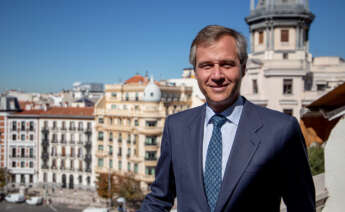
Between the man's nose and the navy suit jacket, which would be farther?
the man's nose

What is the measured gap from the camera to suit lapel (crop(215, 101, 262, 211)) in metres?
3.12

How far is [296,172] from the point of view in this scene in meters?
3.11

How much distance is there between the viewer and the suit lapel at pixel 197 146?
334 cm

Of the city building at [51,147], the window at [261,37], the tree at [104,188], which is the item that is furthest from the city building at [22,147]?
the window at [261,37]

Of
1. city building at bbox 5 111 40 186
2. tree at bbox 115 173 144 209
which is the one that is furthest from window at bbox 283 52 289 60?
city building at bbox 5 111 40 186

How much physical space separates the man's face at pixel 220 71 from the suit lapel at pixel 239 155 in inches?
12.0

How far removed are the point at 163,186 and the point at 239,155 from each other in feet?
3.10

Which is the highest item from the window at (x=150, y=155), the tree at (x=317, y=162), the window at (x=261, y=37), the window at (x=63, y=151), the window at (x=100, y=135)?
the window at (x=261, y=37)

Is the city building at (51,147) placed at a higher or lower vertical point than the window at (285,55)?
lower

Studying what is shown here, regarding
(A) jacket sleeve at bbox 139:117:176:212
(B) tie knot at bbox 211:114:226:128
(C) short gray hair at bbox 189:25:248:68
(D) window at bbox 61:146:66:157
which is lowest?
(D) window at bbox 61:146:66:157

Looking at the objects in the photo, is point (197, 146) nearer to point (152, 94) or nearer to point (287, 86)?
point (287, 86)

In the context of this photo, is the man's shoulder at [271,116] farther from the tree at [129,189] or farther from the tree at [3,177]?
the tree at [3,177]

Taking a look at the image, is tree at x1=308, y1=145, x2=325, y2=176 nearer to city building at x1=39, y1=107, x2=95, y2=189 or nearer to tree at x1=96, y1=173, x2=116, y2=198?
tree at x1=96, y1=173, x2=116, y2=198

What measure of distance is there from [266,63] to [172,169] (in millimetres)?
29587
